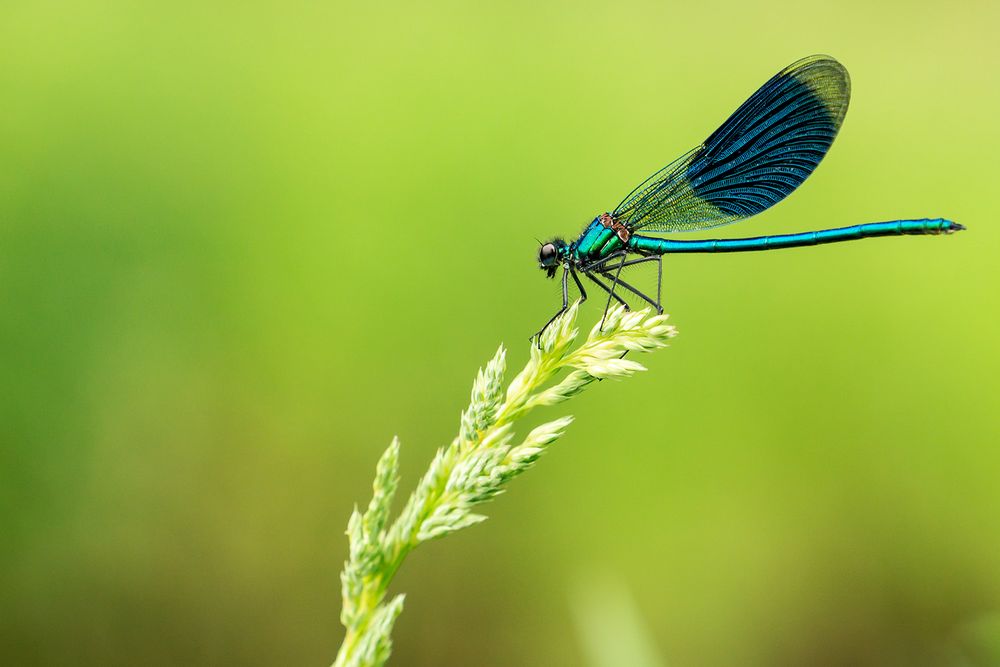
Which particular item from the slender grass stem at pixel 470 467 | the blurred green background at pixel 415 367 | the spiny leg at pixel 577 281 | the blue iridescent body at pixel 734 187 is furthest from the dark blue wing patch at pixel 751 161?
the blurred green background at pixel 415 367

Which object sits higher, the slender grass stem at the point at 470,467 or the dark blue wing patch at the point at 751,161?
the dark blue wing patch at the point at 751,161

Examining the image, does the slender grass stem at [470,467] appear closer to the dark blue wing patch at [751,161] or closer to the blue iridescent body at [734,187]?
the blue iridescent body at [734,187]

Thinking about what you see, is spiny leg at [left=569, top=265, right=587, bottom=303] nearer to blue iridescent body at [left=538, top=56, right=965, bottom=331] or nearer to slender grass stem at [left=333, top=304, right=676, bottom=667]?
blue iridescent body at [left=538, top=56, right=965, bottom=331]

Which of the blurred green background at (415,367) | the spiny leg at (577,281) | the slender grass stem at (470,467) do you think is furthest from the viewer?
the blurred green background at (415,367)

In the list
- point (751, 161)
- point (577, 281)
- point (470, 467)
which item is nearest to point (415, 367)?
point (577, 281)

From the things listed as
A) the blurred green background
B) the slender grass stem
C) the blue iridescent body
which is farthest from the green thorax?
the blurred green background

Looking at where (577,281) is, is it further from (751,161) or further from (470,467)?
(470,467)
